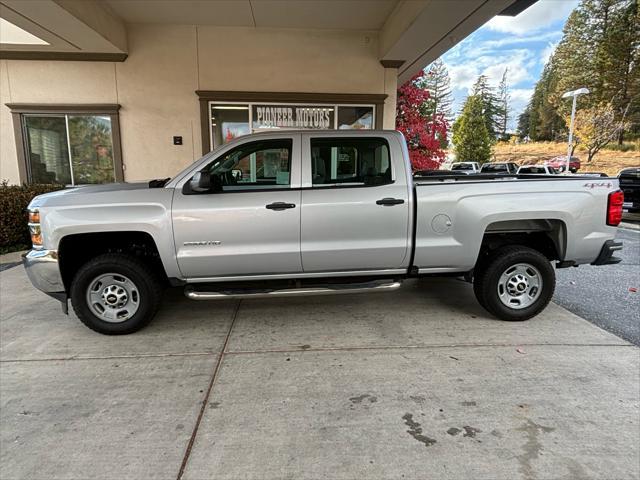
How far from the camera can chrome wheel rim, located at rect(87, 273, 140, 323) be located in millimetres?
4176

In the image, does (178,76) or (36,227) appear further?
(178,76)

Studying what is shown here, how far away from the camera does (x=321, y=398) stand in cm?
312

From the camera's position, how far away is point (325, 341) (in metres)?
4.09

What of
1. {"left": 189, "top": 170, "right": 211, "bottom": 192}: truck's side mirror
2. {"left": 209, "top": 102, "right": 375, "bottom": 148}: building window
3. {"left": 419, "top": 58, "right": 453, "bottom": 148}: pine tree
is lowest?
{"left": 189, "top": 170, "right": 211, "bottom": 192}: truck's side mirror

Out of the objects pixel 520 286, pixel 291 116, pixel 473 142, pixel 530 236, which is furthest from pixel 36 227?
pixel 473 142

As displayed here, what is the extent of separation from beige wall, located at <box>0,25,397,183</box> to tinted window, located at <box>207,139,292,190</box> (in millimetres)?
5720

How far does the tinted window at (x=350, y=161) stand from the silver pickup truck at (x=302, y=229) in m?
0.01

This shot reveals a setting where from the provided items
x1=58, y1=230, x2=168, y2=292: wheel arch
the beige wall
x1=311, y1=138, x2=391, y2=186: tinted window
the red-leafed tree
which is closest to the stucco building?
the beige wall

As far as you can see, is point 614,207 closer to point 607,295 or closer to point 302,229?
point 607,295

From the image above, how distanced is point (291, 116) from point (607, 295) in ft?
23.6

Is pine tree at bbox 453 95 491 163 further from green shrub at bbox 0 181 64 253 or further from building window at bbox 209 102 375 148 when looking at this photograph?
green shrub at bbox 0 181 64 253

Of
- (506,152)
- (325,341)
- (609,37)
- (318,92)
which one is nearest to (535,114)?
(506,152)

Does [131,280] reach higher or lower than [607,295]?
higher

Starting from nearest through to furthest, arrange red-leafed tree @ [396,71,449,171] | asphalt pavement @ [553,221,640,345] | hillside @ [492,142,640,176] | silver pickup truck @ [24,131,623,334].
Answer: silver pickup truck @ [24,131,623,334] < asphalt pavement @ [553,221,640,345] < red-leafed tree @ [396,71,449,171] < hillside @ [492,142,640,176]
